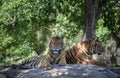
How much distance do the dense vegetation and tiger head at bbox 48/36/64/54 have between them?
5835 mm

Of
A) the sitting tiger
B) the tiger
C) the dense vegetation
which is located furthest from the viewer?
the dense vegetation

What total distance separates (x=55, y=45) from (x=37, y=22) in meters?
10.6

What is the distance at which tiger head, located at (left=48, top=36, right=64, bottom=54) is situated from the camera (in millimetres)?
7365

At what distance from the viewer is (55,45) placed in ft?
24.3

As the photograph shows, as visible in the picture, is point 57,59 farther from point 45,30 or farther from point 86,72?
point 45,30

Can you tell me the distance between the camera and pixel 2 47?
21047 mm

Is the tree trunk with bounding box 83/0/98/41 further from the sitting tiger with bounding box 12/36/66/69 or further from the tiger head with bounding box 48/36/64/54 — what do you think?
the tiger head with bounding box 48/36/64/54

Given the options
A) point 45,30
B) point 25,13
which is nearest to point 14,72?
point 25,13

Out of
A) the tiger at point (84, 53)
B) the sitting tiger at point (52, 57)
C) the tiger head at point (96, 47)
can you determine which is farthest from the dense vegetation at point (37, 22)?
the sitting tiger at point (52, 57)

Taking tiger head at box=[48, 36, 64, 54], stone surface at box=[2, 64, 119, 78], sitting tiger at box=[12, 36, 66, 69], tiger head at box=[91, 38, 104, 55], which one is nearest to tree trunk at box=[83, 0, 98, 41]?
tiger head at box=[91, 38, 104, 55]

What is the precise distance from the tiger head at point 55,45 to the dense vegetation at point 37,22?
230 inches

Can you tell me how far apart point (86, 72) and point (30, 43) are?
16.6 metres

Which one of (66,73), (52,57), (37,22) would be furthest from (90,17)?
(66,73)

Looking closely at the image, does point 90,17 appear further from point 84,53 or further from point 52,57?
point 52,57
